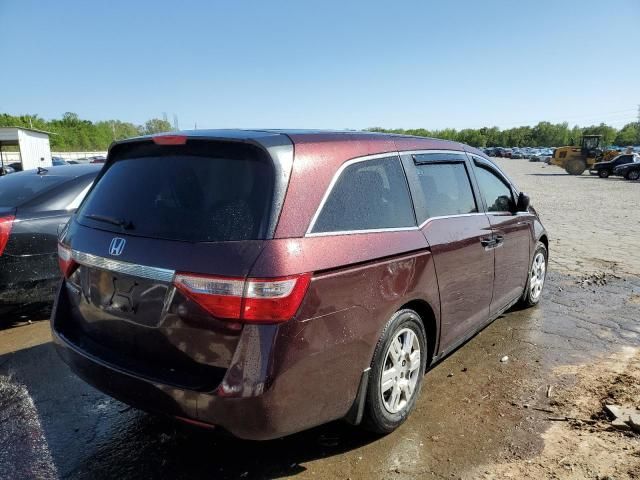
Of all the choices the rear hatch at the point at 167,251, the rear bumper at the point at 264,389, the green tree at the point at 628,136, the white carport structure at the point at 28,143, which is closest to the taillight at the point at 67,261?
the rear hatch at the point at 167,251

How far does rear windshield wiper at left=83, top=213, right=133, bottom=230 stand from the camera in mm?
2545

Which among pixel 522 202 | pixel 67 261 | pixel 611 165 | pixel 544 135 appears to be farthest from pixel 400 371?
pixel 544 135

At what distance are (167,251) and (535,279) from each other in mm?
4378

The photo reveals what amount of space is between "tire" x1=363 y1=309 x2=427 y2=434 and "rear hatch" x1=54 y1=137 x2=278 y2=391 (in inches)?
36.8

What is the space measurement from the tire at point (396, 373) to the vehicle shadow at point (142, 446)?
0.72 feet

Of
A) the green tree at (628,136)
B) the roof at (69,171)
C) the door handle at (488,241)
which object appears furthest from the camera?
the green tree at (628,136)

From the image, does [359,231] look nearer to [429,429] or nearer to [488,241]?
[429,429]

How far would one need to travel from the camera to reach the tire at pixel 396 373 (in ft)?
8.77

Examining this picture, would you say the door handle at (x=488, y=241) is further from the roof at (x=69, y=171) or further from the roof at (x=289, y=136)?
the roof at (x=69, y=171)

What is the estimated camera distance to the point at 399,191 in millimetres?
3039

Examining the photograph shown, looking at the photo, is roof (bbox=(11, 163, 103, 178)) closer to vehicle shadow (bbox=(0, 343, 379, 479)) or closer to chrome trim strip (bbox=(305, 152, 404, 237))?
vehicle shadow (bbox=(0, 343, 379, 479))

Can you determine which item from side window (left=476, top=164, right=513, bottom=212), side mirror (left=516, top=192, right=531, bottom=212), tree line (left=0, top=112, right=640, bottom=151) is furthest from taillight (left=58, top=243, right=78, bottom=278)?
tree line (left=0, top=112, right=640, bottom=151)

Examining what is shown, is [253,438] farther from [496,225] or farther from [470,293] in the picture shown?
[496,225]

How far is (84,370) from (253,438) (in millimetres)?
1086
